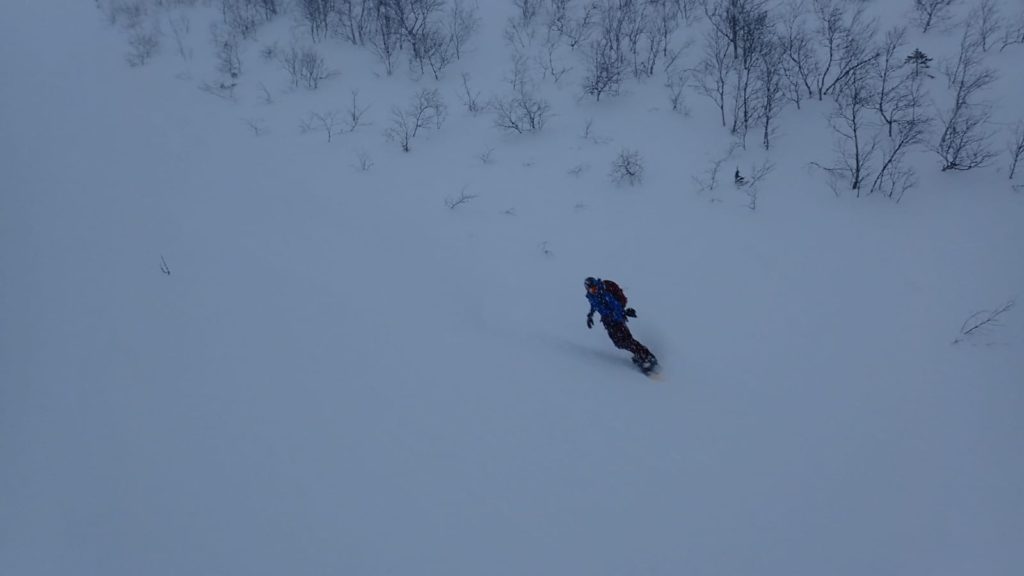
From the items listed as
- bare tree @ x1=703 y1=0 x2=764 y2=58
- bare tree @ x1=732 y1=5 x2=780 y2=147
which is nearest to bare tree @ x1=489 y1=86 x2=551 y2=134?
bare tree @ x1=732 y1=5 x2=780 y2=147

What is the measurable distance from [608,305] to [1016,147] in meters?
6.67

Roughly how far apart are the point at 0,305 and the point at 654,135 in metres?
10.2

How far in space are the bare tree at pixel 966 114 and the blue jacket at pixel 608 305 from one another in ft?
18.5

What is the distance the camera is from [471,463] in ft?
18.7

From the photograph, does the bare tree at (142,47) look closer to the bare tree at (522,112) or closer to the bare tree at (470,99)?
the bare tree at (470,99)

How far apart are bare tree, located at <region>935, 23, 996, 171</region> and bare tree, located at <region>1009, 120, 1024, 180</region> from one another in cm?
27

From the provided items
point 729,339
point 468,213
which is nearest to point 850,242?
point 729,339

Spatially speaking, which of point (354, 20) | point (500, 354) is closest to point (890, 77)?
point (500, 354)

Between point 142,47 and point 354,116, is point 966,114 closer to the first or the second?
point 354,116

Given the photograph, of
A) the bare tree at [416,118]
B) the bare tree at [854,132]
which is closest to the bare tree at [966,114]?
the bare tree at [854,132]

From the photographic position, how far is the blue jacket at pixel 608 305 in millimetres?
6316

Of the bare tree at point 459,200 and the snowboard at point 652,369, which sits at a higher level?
the bare tree at point 459,200

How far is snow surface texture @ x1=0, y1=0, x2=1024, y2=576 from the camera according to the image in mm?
5199

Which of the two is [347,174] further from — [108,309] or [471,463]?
[471,463]
